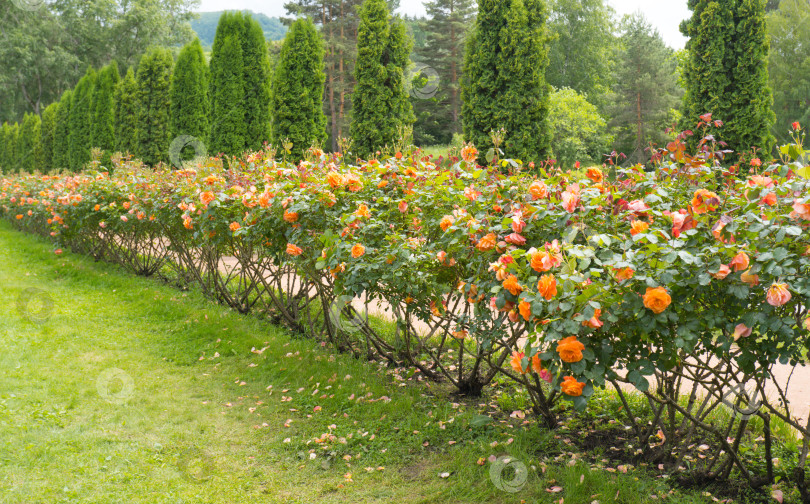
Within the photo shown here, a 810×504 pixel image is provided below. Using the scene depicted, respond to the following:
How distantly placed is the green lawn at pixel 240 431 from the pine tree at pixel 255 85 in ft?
27.0

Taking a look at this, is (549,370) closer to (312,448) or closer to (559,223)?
(559,223)

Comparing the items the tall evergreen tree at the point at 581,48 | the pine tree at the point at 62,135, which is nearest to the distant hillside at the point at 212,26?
the tall evergreen tree at the point at 581,48

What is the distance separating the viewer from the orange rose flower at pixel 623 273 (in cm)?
181

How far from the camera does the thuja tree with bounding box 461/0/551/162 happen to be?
10969 millimetres

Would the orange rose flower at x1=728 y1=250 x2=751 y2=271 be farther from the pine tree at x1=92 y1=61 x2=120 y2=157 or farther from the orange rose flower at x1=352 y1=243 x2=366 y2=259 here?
the pine tree at x1=92 y1=61 x2=120 y2=157

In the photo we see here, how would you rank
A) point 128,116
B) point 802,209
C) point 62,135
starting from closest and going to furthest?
point 802,209 < point 128,116 < point 62,135

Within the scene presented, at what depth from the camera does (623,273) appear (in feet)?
5.98

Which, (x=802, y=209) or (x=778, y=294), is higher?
(x=802, y=209)

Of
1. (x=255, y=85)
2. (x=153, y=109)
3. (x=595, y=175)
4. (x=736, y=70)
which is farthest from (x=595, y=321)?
(x=153, y=109)

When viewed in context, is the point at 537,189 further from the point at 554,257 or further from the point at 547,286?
the point at 547,286

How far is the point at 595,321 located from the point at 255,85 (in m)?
12.4

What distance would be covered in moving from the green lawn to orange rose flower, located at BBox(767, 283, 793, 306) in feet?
3.37

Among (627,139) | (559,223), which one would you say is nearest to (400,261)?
(559,223)

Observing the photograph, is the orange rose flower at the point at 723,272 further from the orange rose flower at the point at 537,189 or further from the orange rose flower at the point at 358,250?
the orange rose flower at the point at 358,250
